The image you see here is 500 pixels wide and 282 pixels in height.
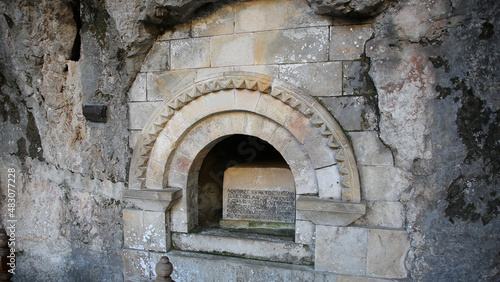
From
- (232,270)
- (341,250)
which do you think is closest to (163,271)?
(232,270)

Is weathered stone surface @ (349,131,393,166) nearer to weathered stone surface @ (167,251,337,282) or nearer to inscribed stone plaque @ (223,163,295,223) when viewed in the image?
inscribed stone plaque @ (223,163,295,223)

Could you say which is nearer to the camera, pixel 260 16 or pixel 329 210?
pixel 329 210

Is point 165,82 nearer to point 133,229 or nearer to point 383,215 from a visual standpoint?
point 133,229

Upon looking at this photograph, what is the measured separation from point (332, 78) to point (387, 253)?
1562 mm

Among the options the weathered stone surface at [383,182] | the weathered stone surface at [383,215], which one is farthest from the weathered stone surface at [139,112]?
the weathered stone surface at [383,215]

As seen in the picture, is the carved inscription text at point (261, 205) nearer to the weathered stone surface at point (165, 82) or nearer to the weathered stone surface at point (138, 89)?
the weathered stone surface at point (165, 82)

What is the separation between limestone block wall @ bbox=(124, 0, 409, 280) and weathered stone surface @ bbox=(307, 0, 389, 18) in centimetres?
11

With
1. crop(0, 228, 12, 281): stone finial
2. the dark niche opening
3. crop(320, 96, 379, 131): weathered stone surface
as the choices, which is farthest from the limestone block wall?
crop(0, 228, 12, 281): stone finial

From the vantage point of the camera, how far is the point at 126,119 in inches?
126

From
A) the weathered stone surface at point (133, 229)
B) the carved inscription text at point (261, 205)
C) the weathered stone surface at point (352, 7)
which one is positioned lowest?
the weathered stone surface at point (133, 229)

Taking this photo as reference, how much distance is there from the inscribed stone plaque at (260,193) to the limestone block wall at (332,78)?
20.6 inches

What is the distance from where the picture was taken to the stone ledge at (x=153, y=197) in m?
3.02

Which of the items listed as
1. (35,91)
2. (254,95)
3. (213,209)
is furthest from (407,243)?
(35,91)

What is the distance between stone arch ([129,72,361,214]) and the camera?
2607mm
